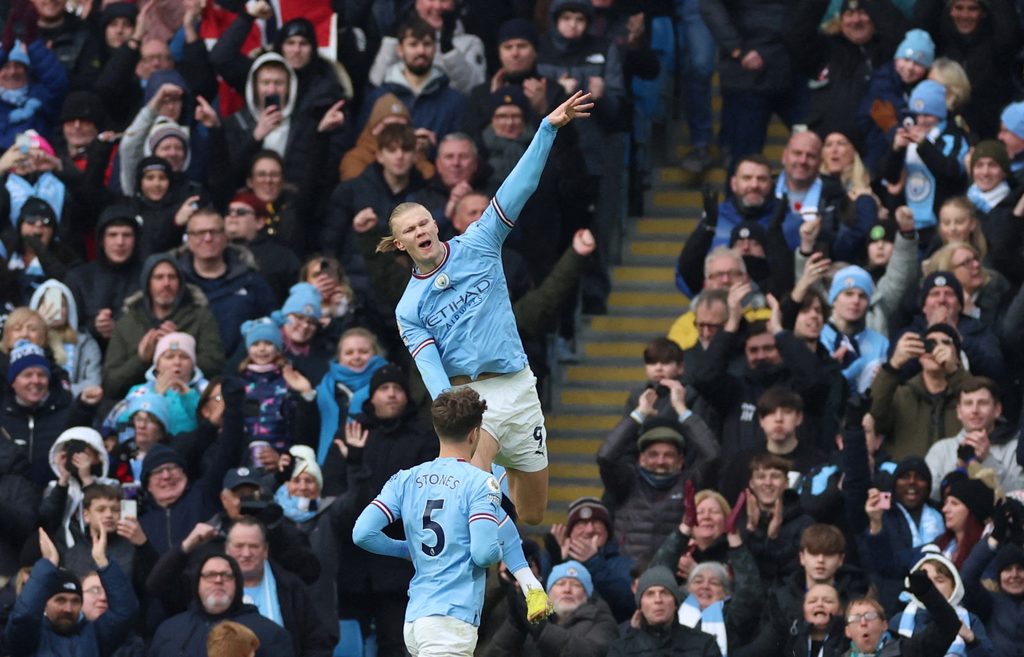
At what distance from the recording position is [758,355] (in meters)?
18.7

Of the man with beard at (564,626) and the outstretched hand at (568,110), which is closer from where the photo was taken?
the outstretched hand at (568,110)

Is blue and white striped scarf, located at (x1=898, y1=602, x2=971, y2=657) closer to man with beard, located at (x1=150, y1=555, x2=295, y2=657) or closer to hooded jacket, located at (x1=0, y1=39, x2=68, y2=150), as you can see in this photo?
man with beard, located at (x1=150, y1=555, x2=295, y2=657)

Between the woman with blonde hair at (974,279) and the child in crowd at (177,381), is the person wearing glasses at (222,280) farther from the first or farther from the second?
the woman with blonde hair at (974,279)

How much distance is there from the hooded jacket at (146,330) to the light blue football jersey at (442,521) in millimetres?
6548

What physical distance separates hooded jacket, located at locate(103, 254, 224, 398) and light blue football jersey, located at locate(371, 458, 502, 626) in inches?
258

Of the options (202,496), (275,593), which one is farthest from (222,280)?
(275,593)

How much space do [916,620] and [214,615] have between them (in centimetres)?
446

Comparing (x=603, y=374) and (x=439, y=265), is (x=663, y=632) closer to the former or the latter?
(x=439, y=265)

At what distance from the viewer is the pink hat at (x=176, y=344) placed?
762 inches

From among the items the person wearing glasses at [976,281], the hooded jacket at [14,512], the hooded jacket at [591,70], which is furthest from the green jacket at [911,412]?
the hooded jacket at [14,512]

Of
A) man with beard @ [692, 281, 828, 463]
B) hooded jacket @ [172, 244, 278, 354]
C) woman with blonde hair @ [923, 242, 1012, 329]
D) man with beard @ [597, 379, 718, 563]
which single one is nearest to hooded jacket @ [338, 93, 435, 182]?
hooded jacket @ [172, 244, 278, 354]

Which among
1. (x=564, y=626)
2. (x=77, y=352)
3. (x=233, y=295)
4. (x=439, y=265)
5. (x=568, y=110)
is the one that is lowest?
(x=564, y=626)

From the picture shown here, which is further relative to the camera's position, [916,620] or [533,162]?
[916,620]

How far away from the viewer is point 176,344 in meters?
19.3
